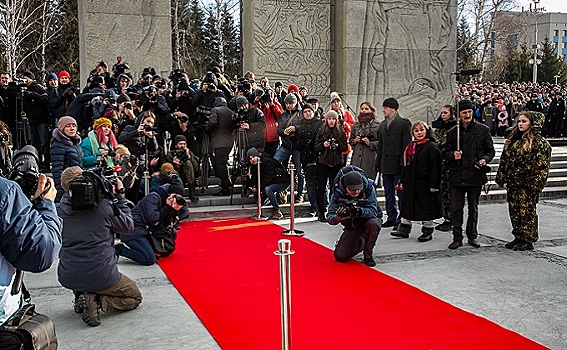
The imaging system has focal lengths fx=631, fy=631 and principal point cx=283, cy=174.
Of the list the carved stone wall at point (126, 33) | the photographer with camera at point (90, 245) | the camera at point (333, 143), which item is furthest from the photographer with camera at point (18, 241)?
the carved stone wall at point (126, 33)

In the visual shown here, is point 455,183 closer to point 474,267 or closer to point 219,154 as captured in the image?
point 474,267

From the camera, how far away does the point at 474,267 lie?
7.68 m

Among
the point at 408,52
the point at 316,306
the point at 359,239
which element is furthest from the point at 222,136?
the point at 408,52

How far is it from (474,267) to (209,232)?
4023mm

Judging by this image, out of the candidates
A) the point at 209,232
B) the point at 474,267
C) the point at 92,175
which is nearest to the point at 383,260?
the point at 474,267

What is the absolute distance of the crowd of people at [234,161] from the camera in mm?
5898

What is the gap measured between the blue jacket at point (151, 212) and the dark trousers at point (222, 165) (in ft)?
13.2

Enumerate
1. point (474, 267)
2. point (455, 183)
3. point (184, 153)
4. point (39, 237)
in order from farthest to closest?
1. point (184, 153)
2. point (455, 183)
3. point (474, 267)
4. point (39, 237)

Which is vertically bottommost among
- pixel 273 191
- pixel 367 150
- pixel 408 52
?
pixel 273 191

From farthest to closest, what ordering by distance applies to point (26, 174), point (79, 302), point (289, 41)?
point (289, 41) < point (79, 302) < point (26, 174)

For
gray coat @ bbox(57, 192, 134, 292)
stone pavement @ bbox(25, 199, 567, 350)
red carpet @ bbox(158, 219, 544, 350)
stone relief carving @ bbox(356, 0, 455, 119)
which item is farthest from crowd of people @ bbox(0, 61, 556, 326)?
stone relief carving @ bbox(356, 0, 455, 119)

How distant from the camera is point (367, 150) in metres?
10.6

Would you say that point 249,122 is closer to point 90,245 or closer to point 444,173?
point 444,173

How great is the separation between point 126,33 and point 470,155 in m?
10.3
